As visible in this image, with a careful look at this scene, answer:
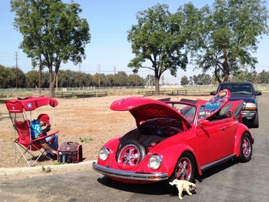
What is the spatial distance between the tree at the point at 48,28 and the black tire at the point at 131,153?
41.1 m

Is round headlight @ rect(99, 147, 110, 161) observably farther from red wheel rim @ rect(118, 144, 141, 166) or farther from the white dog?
the white dog

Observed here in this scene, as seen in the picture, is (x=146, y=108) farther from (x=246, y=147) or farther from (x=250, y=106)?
(x=250, y=106)

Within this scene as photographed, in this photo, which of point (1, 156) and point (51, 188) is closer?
point (51, 188)

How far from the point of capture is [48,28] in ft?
149

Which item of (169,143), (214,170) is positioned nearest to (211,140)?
(214,170)

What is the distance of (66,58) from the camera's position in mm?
47375

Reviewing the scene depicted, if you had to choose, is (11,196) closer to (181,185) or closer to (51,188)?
(51,188)

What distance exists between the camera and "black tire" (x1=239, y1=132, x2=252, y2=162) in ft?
24.3

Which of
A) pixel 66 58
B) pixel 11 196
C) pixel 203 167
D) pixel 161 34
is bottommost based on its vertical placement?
pixel 11 196

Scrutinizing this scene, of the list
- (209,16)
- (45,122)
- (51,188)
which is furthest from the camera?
(209,16)

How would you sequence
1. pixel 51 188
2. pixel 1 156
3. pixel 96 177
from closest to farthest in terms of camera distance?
pixel 51 188
pixel 96 177
pixel 1 156

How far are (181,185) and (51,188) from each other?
7.54ft

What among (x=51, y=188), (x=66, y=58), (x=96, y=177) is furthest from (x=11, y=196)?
(x=66, y=58)

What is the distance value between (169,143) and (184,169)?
51 centimetres
